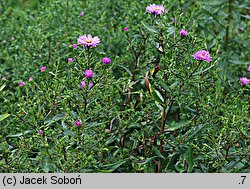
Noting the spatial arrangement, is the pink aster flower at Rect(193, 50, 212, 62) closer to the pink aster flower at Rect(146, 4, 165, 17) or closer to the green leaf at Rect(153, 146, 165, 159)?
the pink aster flower at Rect(146, 4, 165, 17)

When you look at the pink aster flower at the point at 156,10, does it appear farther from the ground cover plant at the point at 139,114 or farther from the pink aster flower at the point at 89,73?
the pink aster flower at the point at 89,73

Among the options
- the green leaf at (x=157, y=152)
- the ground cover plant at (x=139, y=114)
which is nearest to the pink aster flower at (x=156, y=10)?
the ground cover plant at (x=139, y=114)

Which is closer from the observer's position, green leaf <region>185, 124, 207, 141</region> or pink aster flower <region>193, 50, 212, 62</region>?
pink aster flower <region>193, 50, 212, 62</region>

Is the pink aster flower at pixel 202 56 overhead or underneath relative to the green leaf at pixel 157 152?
overhead

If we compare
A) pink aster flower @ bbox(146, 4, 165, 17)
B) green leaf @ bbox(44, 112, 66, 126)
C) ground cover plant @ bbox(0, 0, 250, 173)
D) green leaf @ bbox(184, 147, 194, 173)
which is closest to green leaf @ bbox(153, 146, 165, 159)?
ground cover plant @ bbox(0, 0, 250, 173)

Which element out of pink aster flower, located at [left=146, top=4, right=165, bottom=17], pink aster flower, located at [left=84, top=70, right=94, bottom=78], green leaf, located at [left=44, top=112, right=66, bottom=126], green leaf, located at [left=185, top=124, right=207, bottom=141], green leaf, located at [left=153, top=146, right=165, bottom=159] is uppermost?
pink aster flower, located at [left=146, top=4, right=165, bottom=17]

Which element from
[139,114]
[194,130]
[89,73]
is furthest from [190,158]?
[89,73]

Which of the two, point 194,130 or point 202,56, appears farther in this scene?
point 194,130

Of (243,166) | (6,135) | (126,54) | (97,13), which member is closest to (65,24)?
(97,13)

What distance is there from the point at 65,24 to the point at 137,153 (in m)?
0.93

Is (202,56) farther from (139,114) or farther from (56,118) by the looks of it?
(56,118)

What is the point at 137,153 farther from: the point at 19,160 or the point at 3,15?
the point at 3,15

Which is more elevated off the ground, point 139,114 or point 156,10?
point 156,10

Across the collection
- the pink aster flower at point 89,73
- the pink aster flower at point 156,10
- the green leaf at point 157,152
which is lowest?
the green leaf at point 157,152
